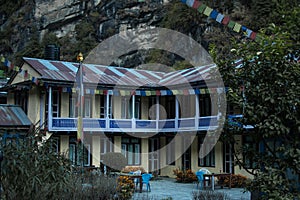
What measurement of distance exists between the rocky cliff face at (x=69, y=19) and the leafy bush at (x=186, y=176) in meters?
31.0

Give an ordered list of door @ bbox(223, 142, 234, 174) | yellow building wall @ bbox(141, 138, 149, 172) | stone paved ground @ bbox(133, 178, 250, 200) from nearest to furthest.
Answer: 1. stone paved ground @ bbox(133, 178, 250, 200)
2. door @ bbox(223, 142, 234, 174)
3. yellow building wall @ bbox(141, 138, 149, 172)

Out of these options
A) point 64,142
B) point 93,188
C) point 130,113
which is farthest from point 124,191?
point 130,113

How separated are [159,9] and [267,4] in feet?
52.2

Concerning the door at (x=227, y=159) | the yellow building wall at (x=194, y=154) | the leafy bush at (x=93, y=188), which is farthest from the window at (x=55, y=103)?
the leafy bush at (x=93, y=188)

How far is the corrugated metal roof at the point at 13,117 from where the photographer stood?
21.8 m

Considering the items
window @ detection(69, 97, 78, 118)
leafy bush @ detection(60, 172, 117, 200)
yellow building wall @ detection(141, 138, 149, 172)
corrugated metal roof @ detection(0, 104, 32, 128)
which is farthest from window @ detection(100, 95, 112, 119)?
leafy bush @ detection(60, 172, 117, 200)

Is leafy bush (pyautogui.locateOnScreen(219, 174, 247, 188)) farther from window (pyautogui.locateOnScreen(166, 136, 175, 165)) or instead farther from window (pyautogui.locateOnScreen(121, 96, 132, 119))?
window (pyautogui.locateOnScreen(121, 96, 132, 119))

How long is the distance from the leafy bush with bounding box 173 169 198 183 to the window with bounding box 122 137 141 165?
11.1 ft

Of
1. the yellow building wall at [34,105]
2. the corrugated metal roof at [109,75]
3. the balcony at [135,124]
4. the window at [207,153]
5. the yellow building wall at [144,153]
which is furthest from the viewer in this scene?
the yellow building wall at [144,153]

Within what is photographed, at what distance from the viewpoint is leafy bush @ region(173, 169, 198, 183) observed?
22.4 m

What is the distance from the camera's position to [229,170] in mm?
22031

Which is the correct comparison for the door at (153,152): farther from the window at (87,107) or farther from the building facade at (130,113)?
the window at (87,107)

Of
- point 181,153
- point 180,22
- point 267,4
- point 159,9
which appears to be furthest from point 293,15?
point 159,9

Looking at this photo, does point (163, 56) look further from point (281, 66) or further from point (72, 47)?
point (281, 66)
